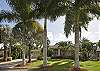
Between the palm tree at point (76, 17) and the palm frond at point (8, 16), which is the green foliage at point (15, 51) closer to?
the palm frond at point (8, 16)

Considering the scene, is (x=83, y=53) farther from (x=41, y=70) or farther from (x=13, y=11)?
(x=41, y=70)

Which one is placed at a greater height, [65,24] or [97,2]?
[97,2]

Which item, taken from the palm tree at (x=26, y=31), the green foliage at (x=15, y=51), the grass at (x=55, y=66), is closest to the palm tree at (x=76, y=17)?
the grass at (x=55, y=66)

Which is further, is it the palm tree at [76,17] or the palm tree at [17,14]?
the palm tree at [17,14]

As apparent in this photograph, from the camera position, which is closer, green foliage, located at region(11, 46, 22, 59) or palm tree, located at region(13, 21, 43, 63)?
palm tree, located at region(13, 21, 43, 63)

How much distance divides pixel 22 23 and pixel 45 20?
5.67 meters

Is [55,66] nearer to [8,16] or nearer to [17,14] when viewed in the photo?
[17,14]

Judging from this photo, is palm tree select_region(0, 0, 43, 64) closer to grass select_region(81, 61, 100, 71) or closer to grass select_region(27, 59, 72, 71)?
grass select_region(27, 59, 72, 71)

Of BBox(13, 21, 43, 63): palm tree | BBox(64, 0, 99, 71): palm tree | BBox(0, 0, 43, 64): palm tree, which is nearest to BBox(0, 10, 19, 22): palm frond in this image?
BBox(0, 0, 43, 64): palm tree

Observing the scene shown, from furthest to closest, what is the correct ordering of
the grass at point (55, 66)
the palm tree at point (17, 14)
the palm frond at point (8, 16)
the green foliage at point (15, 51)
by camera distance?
the green foliage at point (15, 51)
the palm frond at point (8, 16)
the palm tree at point (17, 14)
the grass at point (55, 66)

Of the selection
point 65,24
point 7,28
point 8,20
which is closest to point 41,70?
point 65,24

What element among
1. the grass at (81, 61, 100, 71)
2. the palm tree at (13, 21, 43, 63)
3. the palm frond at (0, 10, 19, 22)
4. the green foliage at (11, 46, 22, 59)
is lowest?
the grass at (81, 61, 100, 71)

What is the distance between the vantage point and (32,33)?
127 ft

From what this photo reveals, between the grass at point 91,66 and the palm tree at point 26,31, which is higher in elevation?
the palm tree at point 26,31
